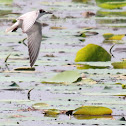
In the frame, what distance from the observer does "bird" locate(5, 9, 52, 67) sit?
220 inches

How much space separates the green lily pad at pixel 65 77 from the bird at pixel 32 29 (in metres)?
0.29

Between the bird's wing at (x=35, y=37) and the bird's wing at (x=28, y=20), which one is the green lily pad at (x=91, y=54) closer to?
the bird's wing at (x=35, y=37)

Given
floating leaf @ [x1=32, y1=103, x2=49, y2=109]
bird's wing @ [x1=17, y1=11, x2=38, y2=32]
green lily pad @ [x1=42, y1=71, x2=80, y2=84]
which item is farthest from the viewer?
bird's wing @ [x1=17, y1=11, x2=38, y2=32]

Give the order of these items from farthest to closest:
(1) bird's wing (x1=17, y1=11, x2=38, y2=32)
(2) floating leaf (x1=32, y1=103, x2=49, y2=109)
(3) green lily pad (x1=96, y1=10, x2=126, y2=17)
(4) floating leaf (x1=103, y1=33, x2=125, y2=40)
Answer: (3) green lily pad (x1=96, y1=10, x2=126, y2=17) → (4) floating leaf (x1=103, y1=33, x2=125, y2=40) → (1) bird's wing (x1=17, y1=11, x2=38, y2=32) → (2) floating leaf (x1=32, y1=103, x2=49, y2=109)

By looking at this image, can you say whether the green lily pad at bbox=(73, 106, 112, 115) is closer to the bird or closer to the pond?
the pond

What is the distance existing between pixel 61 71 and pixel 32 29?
1.77ft

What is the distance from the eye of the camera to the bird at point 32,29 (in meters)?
5.58

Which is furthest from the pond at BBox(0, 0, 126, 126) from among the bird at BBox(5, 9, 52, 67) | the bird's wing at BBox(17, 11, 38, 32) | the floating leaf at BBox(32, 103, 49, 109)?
the bird's wing at BBox(17, 11, 38, 32)

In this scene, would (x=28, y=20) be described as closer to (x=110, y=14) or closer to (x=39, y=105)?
(x=39, y=105)

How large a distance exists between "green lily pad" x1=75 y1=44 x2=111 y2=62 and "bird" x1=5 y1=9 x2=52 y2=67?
42 centimetres

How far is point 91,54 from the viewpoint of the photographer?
618cm

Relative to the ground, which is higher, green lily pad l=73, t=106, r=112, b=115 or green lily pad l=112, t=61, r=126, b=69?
green lily pad l=112, t=61, r=126, b=69

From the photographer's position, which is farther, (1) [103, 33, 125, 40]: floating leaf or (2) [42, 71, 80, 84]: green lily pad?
(1) [103, 33, 125, 40]: floating leaf

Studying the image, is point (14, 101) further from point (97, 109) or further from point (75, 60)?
point (75, 60)
